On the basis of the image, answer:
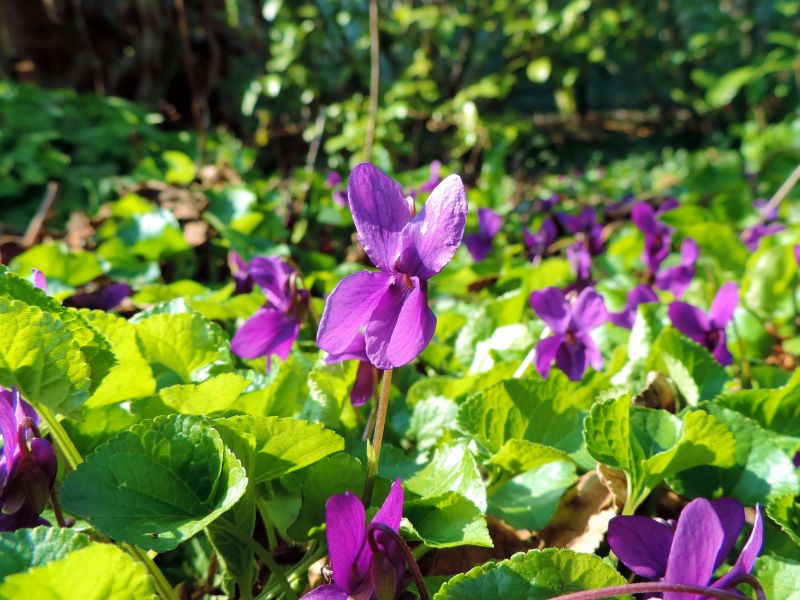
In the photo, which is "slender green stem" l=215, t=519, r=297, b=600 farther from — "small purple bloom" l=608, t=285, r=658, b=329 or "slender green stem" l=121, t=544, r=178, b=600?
"small purple bloom" l=608, t=285, r=658, b=329

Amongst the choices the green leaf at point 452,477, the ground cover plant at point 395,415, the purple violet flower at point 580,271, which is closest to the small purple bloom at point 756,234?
the ground cover plant at point 395,415

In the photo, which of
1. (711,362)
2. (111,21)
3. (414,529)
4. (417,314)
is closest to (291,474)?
(414,529)

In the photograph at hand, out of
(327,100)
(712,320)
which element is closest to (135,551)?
(712,320)

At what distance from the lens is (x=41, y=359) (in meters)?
0.63

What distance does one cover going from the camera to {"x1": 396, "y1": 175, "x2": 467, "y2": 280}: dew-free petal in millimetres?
637

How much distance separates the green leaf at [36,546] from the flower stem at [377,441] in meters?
0.27

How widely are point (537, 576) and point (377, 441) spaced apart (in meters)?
0.19

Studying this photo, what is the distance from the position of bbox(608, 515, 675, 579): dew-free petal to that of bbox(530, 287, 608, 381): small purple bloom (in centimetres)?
40

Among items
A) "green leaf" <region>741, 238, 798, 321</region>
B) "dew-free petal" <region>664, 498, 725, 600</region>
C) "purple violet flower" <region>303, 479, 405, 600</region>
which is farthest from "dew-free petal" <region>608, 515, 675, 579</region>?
"green leaf" <region>741, 238, 798, 321</region>

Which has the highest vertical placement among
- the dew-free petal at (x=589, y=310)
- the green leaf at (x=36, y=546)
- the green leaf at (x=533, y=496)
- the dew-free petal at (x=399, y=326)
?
the dew-free petal at (x=399, y=326)

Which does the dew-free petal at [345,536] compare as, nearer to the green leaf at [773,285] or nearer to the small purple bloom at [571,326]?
the small purple bloom at [571,326]

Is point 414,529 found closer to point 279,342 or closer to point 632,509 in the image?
point 632,509

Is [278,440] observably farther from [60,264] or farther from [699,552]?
[60,264]

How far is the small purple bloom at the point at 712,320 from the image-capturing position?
1.17m
